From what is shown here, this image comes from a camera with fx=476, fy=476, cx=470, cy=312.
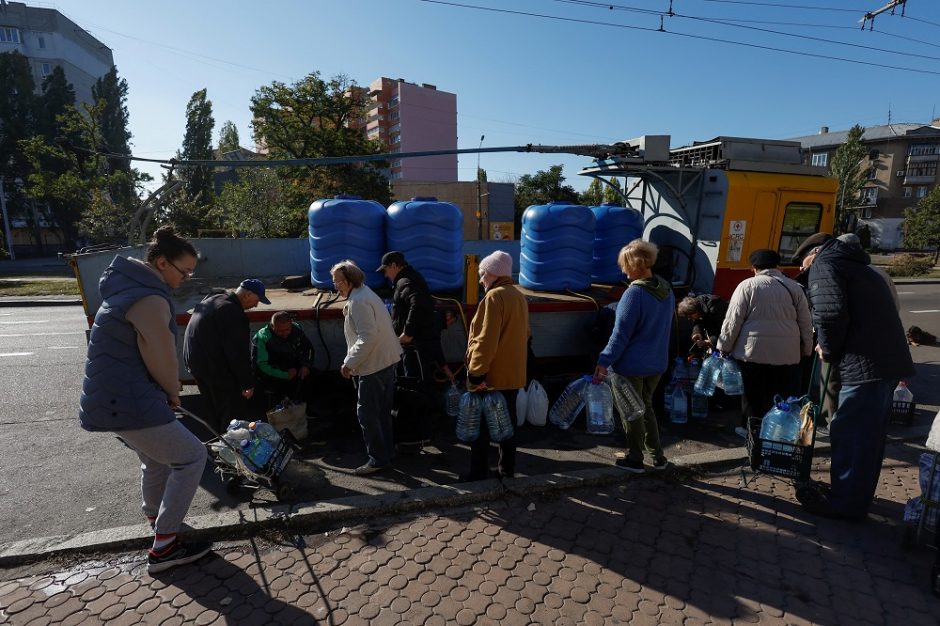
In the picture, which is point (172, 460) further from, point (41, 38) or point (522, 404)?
point (41, 38)

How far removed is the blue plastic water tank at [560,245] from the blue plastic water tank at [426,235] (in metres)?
0.95

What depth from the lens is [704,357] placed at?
17.0 ft

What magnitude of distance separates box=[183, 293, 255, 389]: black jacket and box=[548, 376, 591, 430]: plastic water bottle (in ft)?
9.28

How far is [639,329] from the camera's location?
3.57 m

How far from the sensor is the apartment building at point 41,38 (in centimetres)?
4706

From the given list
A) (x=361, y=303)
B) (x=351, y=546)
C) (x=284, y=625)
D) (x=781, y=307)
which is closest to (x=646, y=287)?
(x=781, y=307)

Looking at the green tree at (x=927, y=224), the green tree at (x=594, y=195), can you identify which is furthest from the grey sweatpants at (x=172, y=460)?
the green tree at (x=927, y=224)

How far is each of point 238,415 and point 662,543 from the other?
10.5ft

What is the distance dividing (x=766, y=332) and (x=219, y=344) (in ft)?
14.8

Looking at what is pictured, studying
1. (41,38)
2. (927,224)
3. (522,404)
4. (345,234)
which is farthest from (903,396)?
(41,38)

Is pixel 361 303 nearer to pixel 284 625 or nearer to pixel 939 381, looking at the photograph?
pixel 284 625

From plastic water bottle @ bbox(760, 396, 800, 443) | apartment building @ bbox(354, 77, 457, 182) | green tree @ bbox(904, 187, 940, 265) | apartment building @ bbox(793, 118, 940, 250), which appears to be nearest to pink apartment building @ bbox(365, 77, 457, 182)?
apartment building @ bbox(354, 77, 457, 182)

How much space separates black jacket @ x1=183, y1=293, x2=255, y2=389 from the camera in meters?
3.55

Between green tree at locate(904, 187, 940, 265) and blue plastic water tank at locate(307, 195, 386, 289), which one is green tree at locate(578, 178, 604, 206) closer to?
green tree at locate(904, 187, 940, 265)
